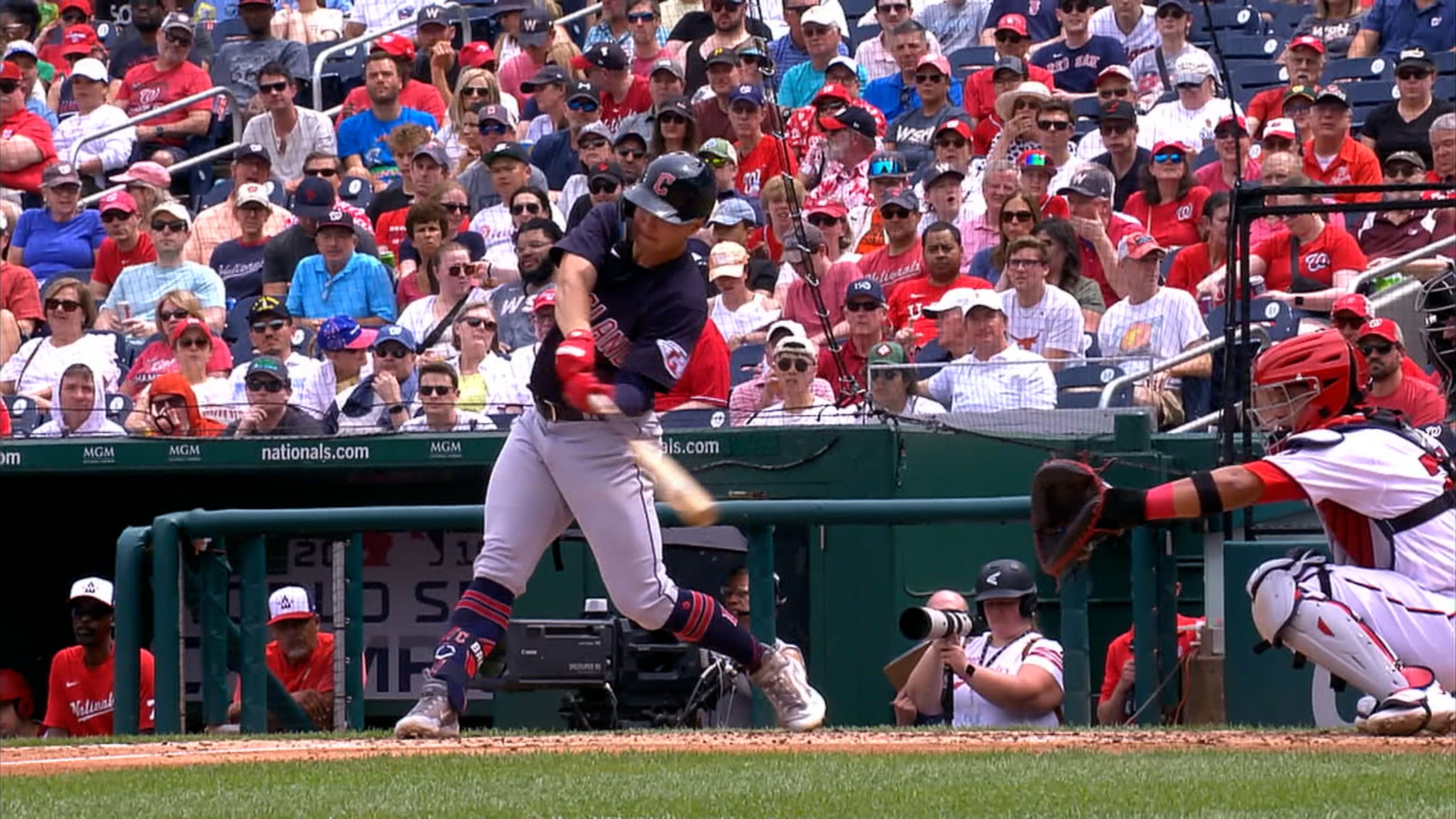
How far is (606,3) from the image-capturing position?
1457 cm

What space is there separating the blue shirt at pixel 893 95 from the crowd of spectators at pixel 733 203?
2 centimetres

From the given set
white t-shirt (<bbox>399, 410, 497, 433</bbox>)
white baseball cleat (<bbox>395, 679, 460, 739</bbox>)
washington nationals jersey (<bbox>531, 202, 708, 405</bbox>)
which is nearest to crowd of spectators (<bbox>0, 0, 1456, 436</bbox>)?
→ white t-shirt (<bbox>399, 410, 497, 433</bbox>)

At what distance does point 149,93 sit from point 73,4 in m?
2.78

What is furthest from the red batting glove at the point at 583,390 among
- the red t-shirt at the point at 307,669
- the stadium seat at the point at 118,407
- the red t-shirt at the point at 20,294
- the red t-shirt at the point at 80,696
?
the red t-shirt at the point at 20,294

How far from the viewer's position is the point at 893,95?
13.2m

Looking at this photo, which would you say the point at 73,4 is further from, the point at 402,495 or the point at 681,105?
the point at 402,495

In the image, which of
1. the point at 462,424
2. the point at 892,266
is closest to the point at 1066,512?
the point at 462,424

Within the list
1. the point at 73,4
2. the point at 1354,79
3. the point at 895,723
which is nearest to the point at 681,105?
the point at 1354,79

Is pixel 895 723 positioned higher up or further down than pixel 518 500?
further down

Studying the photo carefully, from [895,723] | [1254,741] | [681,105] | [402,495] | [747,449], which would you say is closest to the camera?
[1254,741]

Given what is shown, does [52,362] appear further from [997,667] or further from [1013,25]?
[997,667]

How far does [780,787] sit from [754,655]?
1.50 metres

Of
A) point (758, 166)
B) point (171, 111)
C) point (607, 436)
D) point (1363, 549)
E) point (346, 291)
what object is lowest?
point (1363, 549)

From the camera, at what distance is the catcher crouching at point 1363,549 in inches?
233
